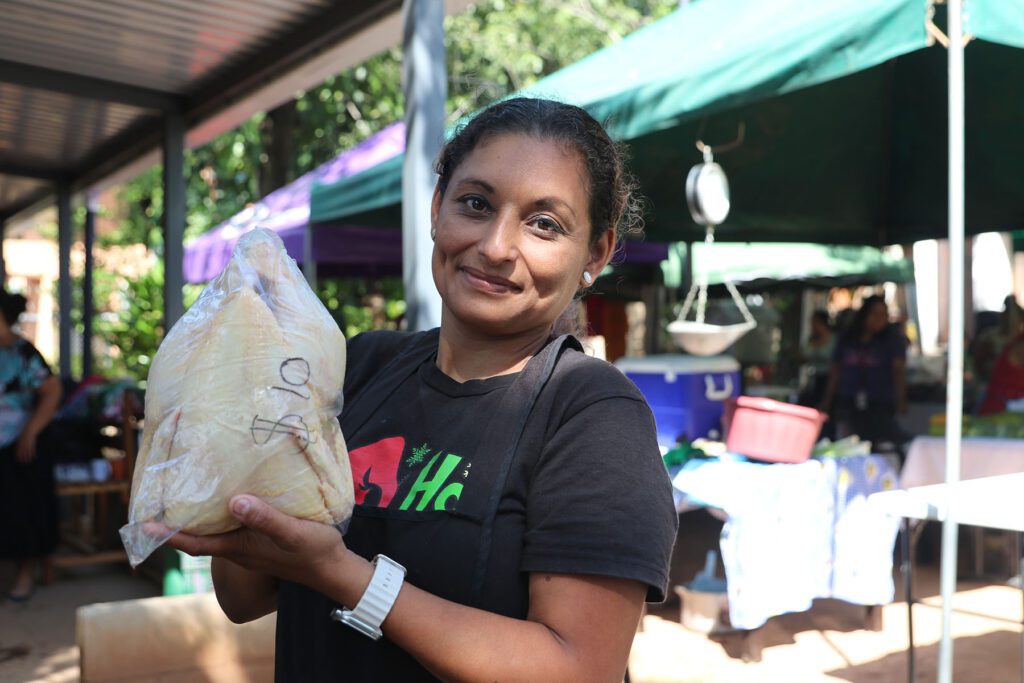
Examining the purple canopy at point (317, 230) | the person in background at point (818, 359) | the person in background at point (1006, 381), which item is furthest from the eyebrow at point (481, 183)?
the person in background at point (818, 359)

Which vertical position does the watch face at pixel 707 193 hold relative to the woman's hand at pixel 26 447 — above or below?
above

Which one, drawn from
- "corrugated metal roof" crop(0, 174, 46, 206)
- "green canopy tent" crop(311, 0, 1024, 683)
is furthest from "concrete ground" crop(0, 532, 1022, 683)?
"corrugated metal roof" crop(0, 174, 46, 206)

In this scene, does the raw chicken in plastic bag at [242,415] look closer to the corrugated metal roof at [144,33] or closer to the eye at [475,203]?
the eye at [475,203]

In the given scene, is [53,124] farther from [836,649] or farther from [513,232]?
[513,232]

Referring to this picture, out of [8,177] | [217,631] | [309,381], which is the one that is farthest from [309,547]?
[8,177]

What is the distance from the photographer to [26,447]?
18.3 feet

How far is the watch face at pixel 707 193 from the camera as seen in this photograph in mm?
5340

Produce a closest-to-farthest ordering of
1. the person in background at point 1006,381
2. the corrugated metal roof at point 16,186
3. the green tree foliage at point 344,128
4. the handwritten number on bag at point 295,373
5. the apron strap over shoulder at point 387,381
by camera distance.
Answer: the handwritten number on bag at point 295,373 → the apron strap over shoulder at point 387,381 → the person in background at point 1006,381 → the corrugated metal roof at point 16,186 → the green tree foliage at point 344,128

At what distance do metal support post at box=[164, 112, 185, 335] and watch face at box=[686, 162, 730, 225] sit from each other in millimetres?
3124

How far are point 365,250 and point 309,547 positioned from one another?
7314 millimetres

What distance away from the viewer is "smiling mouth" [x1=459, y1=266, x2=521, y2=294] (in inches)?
49.0

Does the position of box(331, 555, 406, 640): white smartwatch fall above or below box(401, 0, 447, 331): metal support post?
below

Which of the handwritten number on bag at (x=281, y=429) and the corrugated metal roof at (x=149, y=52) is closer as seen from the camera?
the handwritten number on bag at (x=281, y=429)

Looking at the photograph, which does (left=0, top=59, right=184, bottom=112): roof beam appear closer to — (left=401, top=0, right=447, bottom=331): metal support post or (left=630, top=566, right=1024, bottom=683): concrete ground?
(left=401, top=0, right=447, bottom=331): metal support post
